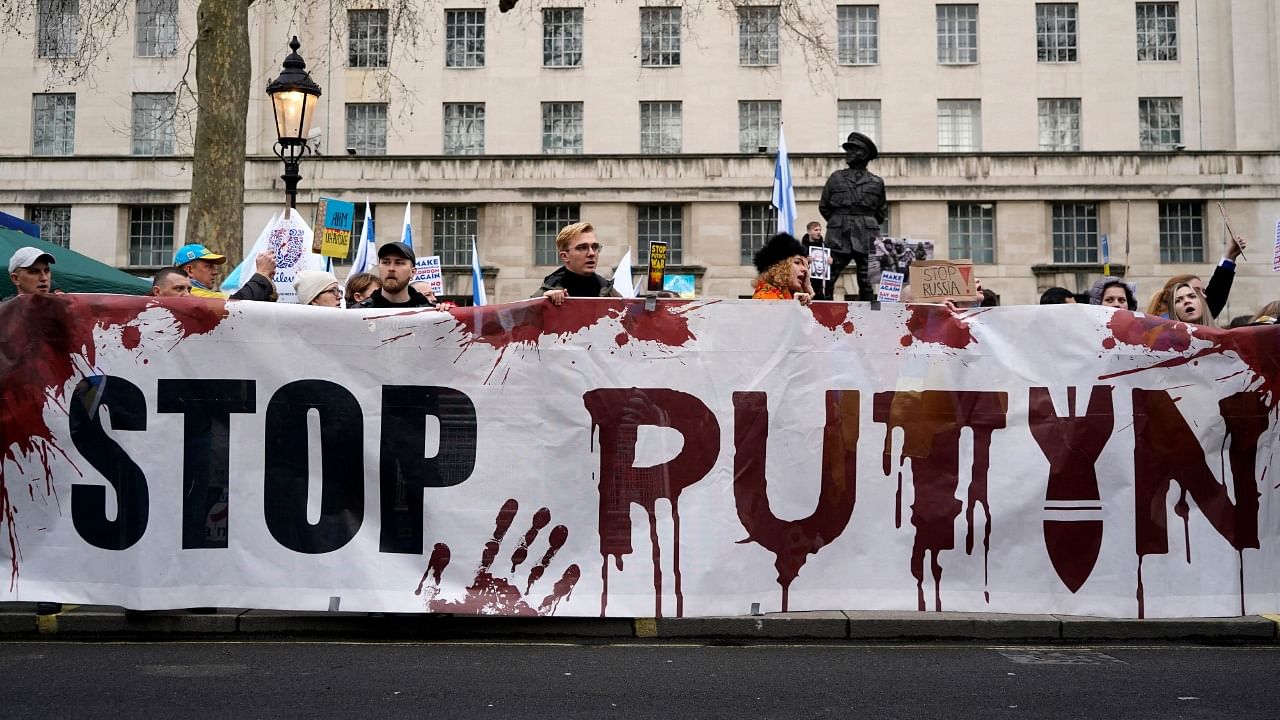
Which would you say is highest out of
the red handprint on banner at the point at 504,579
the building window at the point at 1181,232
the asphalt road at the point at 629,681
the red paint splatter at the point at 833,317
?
the building window at the point at 1181,232

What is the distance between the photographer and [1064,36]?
135 ft

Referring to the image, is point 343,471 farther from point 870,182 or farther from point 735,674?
point 870,182

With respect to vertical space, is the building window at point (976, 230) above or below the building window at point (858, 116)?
below

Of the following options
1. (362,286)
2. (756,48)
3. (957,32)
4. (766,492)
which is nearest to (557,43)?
(756,48)

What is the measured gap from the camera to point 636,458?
7355 mm

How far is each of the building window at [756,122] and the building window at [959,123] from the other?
17.6ft

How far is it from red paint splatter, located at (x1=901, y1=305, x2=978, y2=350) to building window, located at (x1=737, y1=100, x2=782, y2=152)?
3448 centimetres

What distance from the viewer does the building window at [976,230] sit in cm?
4078

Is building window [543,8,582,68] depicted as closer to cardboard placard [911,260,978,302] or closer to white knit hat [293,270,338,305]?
white knit hat [293,270,338,305]

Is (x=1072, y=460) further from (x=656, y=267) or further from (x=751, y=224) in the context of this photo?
(x=751, y=224)

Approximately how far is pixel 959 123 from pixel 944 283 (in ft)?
112

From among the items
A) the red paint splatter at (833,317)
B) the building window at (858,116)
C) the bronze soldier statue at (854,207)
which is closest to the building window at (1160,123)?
the building window at (858,116)

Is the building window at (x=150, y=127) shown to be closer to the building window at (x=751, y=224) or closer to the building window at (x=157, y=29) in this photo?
the building window at (x=157, y=29)

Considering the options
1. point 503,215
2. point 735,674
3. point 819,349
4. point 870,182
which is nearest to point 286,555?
point 735,674
